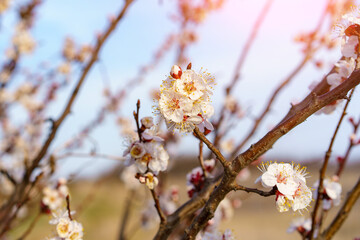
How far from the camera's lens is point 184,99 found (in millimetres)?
832

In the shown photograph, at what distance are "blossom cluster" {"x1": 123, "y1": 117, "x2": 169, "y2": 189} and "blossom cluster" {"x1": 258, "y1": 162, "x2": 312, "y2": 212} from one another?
1.10 feet

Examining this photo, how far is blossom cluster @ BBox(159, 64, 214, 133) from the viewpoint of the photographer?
0.83 metres

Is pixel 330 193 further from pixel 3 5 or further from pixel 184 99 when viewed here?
pixel 3 5

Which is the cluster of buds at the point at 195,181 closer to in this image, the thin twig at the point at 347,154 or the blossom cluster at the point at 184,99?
the blossom cluster at the point at 184,99

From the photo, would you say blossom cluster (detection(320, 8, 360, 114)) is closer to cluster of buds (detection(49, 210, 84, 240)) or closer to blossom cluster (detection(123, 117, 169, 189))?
blossom cluster (detection(123, 117, 169, 189))

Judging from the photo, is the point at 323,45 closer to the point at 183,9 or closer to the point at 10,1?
the point at 183,9

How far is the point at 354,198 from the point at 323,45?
1.43 metres

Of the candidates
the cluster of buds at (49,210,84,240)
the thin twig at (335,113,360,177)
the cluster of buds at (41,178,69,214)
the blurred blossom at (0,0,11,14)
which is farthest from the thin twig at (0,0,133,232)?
the blurred blossom at (0,0,11,14)

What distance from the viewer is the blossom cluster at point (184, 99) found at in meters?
0.83

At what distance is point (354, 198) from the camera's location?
4.20ft

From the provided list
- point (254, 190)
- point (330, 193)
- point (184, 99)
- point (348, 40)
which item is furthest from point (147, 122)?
point (330, 193)

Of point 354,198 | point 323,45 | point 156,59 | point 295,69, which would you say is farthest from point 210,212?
point 156,59

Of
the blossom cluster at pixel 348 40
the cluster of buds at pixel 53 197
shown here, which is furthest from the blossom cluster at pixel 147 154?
the cluster of buds at pixel 53 197

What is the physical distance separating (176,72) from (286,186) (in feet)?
1.29
